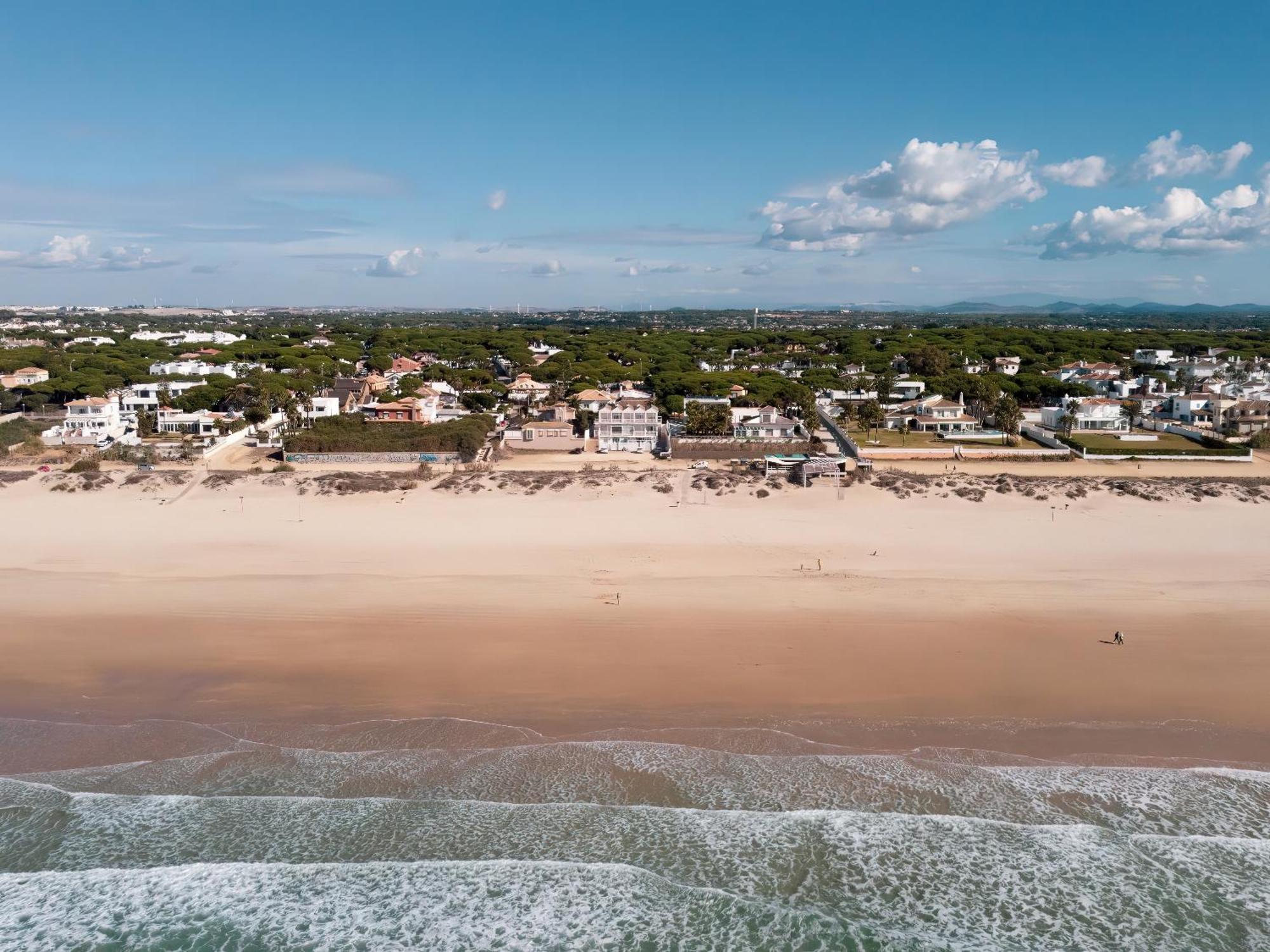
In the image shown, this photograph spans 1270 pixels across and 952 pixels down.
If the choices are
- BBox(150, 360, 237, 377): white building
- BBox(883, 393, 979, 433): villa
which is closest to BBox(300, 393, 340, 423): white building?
BBox(150, 360, 237, 377): white building

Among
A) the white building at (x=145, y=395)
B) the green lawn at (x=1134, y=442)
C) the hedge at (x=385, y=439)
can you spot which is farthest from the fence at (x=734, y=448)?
the white building at (x=145, y=395)

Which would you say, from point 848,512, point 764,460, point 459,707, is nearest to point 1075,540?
point 848,512

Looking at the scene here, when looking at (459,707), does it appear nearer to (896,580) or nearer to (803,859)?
(803,859)

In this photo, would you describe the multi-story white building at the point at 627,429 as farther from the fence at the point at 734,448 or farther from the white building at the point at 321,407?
the white building at the point at 321,407

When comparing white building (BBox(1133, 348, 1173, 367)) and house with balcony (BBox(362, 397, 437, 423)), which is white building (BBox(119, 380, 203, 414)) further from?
white building (BBox(1133, 348, 1173, 367))

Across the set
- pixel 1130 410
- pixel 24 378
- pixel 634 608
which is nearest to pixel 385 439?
pixel 634 608

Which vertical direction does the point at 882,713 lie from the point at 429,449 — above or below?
below
